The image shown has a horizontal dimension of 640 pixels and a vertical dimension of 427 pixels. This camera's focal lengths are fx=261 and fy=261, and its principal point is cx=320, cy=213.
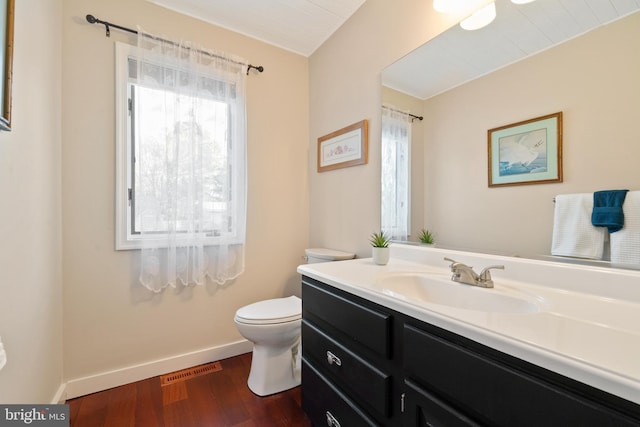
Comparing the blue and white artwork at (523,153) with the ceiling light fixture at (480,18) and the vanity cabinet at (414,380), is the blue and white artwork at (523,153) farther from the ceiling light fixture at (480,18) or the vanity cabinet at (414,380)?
the vanity cabinet at (414,380)

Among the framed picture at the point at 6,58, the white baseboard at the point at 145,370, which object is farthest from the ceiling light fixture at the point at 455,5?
the white baseboard at the point at 145,370

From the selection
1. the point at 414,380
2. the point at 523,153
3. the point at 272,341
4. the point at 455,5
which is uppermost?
the point at 455,5

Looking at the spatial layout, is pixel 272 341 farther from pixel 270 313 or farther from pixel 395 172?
pixel 395 172

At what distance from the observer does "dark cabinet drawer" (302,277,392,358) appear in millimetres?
841

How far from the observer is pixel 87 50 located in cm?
155

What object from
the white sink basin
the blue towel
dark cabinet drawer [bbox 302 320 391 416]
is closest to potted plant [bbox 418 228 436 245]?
the white sink basin

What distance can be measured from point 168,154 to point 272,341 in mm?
1347

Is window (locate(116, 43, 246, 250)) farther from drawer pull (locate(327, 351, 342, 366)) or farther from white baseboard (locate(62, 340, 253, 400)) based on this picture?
drawer pull (locate(327, 351, 342, 366))

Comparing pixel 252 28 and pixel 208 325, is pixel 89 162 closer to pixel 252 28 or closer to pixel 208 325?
pixel 208 325

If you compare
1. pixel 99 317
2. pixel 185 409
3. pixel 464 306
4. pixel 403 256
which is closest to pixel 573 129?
pixel 464 306

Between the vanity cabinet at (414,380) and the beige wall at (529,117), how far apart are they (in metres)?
0.64

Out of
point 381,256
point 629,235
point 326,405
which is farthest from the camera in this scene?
point 381,256

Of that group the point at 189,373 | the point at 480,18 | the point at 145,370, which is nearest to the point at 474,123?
the point at 480,18

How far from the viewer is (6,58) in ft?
2.60
